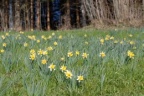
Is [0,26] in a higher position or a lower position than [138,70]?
lower

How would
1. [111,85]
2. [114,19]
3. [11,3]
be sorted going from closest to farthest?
1. [111,85]
2. [114,19]
3. [11,3]

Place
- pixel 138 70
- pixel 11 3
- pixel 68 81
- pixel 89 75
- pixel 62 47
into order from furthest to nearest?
pixel 11 3
pixel 62 47
pixel 138 70
pixel 89 75
pixel 68 81

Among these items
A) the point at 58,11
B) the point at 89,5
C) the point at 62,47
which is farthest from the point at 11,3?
the point at 62,47

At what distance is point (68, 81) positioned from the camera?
97.5 inches

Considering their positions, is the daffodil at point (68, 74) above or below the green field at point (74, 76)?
above

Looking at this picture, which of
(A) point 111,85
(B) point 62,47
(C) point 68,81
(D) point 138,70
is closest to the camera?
(C) point 68,81

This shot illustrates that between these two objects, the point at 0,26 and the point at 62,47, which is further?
the point at 0,26

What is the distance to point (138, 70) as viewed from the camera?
3039 millimetres

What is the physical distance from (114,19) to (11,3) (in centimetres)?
1820

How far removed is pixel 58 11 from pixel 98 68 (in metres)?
28.1

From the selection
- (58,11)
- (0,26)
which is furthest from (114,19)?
(0,26)

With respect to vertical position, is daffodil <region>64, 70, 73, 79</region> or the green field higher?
daffodil <region>64, 70, 73, 79</region>

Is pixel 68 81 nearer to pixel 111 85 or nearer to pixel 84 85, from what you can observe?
pixel 84 85

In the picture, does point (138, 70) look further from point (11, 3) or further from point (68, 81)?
point (11, 3)
